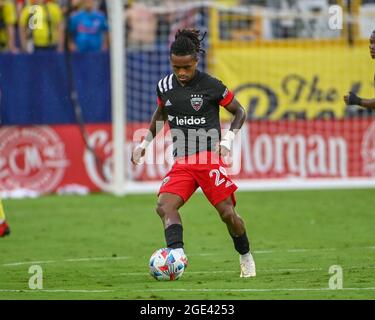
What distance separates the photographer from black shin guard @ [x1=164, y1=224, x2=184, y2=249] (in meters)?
10.6

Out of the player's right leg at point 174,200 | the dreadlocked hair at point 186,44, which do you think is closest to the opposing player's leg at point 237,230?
the player's right leg at point 174,200

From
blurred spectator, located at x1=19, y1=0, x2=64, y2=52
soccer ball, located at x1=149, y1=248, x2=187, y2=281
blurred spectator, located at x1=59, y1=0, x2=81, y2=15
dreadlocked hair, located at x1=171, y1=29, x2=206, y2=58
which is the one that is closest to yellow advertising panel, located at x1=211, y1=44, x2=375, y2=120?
blurred spectator, located at x1=59, y1=0, x2=81, y2=15

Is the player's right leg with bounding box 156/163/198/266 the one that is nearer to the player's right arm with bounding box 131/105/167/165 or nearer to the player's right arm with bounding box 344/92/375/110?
the player's right arm with bounding box 131/105/167/165

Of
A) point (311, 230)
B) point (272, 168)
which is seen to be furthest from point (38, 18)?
point (272, 168)

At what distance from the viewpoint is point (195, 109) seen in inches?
433

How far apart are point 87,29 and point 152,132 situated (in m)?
9.83

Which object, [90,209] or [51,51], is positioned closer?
[90,209]

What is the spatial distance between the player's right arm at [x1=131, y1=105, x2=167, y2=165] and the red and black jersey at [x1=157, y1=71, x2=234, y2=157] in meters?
0.16

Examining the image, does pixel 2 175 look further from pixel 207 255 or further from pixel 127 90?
pixel 207 255

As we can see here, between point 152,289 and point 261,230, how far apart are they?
216 inches

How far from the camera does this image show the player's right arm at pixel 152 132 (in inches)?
438

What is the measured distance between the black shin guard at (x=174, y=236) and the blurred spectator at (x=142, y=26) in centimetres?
1110

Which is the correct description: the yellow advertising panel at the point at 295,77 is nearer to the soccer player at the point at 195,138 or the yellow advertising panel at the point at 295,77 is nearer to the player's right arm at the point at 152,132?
the player's right arm at the point at 152,132

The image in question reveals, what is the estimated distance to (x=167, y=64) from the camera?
67.6 ft
